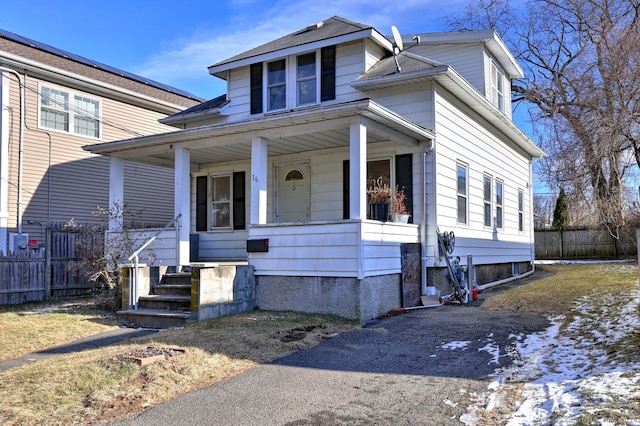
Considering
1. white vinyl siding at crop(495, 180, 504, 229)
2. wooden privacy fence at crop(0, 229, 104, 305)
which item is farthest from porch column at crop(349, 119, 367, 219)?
white vinyl siding at crop(495, 180, 504, 229)

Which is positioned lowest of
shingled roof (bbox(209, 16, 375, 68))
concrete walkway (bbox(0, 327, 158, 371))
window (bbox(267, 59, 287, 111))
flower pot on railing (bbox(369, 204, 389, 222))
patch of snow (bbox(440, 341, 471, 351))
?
concrete walkway (bbox(0, 327, 158, 371))

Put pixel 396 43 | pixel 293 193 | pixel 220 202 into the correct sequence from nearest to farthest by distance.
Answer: pixel 396 43 < pixel 293 193 < pixel 220 202

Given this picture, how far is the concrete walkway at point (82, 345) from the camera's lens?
6176mm

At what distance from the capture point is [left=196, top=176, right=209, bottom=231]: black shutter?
13031mm

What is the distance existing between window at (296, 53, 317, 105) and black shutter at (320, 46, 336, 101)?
0.22 m

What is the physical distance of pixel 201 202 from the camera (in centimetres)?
1307

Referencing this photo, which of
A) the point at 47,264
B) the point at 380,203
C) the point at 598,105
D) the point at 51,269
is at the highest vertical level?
the point at 598,105

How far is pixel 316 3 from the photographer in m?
14.6

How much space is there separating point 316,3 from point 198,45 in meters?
4.43

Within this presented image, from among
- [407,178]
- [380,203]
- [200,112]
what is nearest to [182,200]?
[380,203]

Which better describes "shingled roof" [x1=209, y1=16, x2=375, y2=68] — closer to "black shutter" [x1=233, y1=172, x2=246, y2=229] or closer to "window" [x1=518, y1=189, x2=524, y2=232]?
"black shutter" [x1=233, y1=172, x2=246, y2=229]

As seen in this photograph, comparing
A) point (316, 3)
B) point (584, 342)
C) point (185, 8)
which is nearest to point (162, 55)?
point (185, 8)

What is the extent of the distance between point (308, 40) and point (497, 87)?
6.30m

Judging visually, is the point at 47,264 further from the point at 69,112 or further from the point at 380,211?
the point at 380,211
